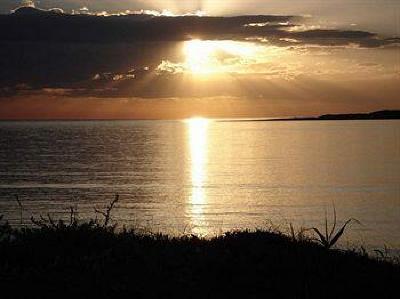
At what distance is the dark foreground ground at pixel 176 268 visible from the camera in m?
7.45

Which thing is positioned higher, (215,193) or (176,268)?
(176,268)

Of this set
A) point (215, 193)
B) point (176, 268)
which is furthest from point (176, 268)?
point (215, 193)

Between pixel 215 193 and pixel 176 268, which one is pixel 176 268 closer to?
pixel 176 268

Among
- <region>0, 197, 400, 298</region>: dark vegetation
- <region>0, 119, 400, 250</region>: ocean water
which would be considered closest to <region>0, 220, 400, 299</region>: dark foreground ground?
<region>0, 197, 400, 298</region>: dark vegetation

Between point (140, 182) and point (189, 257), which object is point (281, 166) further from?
point (189, 257)

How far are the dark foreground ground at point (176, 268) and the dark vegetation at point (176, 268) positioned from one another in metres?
0.01

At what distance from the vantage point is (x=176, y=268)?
333 inches

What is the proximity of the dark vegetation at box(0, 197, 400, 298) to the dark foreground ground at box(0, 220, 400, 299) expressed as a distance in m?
0.01

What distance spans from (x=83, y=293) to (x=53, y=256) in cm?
180

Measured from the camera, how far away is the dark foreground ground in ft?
24.4

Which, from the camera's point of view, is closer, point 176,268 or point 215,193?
point 176,268

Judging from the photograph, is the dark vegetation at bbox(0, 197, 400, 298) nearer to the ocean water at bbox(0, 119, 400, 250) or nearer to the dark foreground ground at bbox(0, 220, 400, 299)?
the dark foreground ground at bbox(0, 220, 400, 299)

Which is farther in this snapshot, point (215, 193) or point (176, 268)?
point (215, 193)

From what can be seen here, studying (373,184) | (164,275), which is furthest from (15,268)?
(373,184)
